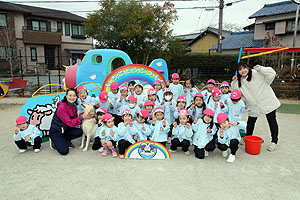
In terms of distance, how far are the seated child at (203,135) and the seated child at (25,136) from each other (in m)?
3.18

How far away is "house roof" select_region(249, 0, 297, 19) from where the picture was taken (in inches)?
674

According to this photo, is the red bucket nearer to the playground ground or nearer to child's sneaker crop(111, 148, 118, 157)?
the playground ground

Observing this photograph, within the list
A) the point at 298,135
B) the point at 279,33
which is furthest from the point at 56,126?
the point at 279,33

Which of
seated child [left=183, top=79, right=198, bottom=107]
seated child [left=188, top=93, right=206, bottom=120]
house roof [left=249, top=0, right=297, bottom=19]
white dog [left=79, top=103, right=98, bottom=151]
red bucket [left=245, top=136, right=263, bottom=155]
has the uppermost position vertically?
house roof [left=249, top=0, right=297, bottom=19]

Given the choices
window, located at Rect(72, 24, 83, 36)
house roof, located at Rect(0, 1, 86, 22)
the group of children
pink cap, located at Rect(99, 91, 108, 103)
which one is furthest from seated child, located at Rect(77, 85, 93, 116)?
window, located at Rect(72, 24, 83, 36)

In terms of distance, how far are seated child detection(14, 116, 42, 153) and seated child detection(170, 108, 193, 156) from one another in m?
2.78

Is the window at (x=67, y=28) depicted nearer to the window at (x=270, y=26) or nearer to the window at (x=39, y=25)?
the window at (x=39, y=25)

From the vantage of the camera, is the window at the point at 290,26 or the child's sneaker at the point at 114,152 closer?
the child's sneaker at the point at 114,152

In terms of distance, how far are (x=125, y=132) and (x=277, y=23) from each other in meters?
19.2

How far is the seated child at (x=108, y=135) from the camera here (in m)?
4.07

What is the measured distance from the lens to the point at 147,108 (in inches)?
171

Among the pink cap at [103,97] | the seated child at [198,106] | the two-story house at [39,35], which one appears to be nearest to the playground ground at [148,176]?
the seated child at [198,106]

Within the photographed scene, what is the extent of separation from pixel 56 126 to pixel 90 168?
4.49 feet

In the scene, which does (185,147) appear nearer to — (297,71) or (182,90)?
(182,90)
